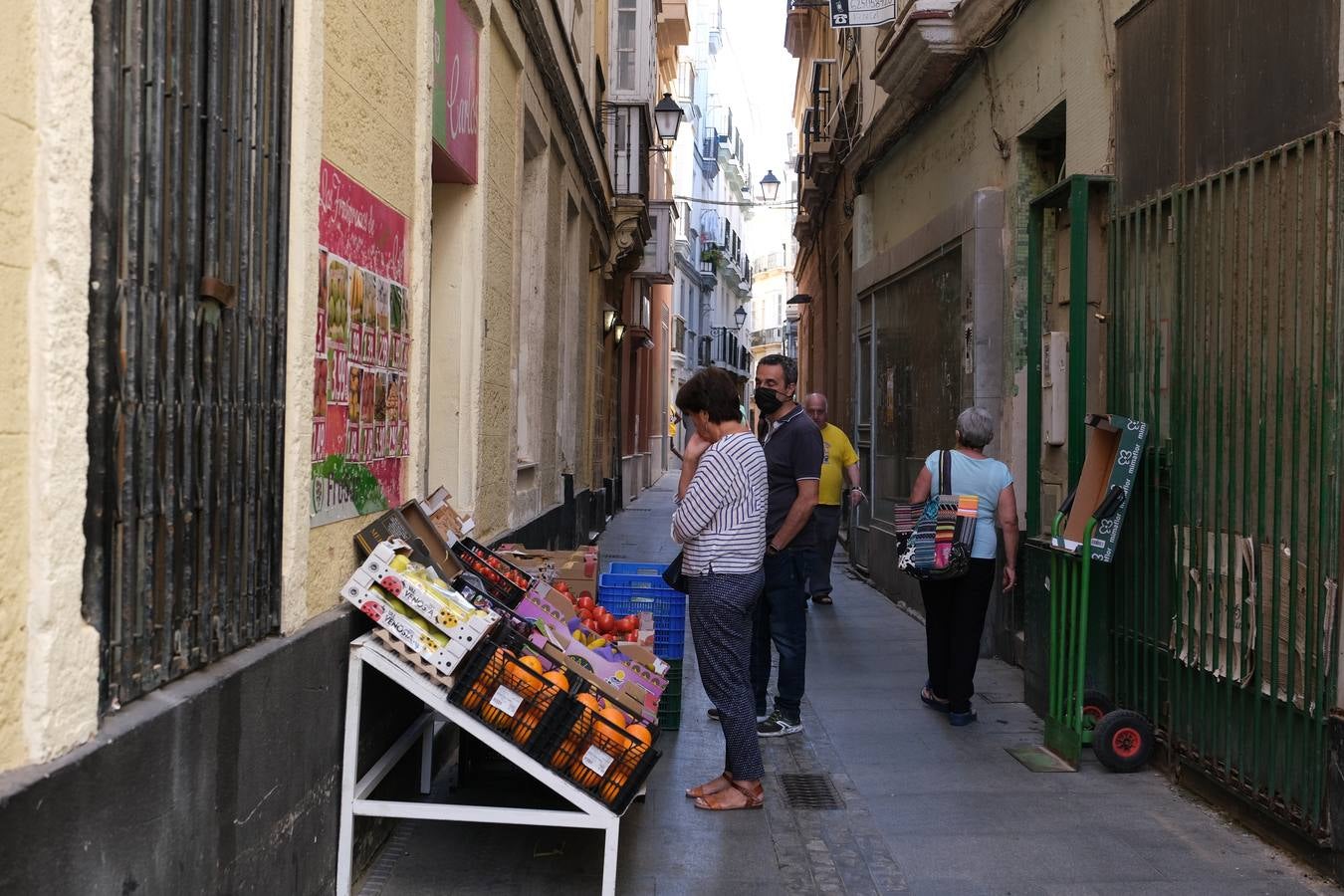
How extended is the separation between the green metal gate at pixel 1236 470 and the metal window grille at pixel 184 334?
11.6ft

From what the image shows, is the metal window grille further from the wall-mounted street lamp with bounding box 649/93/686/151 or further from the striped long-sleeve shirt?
the wall-mounted street lamp with bounding box 649/93/686/151

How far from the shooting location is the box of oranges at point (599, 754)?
4266 mm

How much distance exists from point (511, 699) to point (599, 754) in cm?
35

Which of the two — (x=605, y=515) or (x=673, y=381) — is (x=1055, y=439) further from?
(x=673, y=381)

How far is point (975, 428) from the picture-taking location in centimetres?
707

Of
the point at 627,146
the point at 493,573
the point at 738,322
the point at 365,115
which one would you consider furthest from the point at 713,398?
the point at 738,322

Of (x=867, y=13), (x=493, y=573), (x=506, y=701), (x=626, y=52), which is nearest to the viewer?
(x=506, y=701)

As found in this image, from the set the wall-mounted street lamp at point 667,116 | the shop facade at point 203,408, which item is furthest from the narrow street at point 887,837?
the wall-mounted street lamp at point 667,116

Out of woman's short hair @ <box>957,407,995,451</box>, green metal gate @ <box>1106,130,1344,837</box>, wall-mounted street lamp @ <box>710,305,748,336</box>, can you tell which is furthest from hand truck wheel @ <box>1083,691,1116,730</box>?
wall-mounted street lamp @ <box>710,305,748,336</box>

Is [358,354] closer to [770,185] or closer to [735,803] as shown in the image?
[735,803]

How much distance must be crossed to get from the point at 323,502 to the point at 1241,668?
355cm

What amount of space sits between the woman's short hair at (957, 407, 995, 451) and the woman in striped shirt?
1.90 m

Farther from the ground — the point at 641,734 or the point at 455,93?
the point at 455,93

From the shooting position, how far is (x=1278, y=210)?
4902 millimetres
